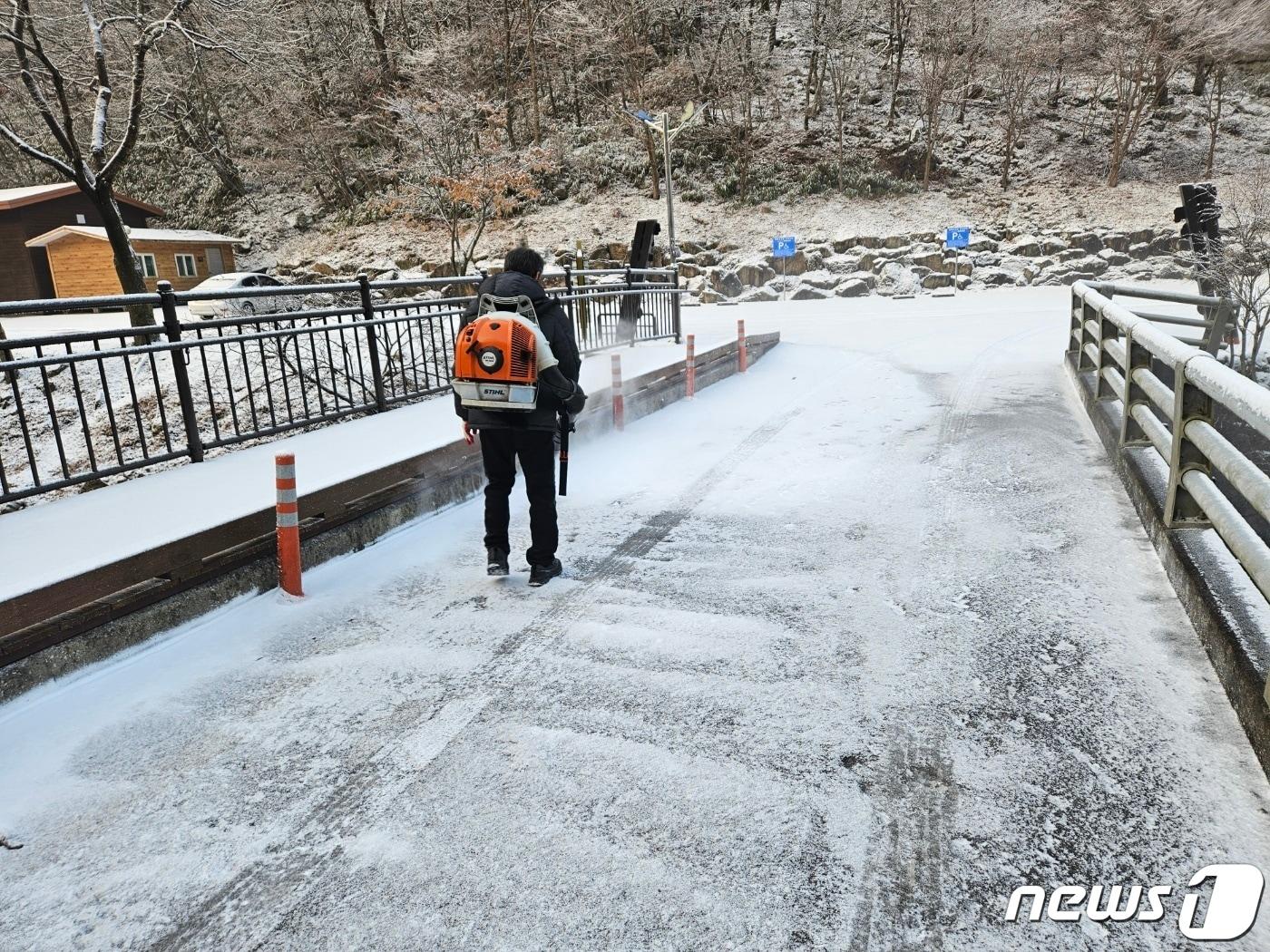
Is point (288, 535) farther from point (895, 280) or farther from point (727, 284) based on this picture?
point (895, 280)

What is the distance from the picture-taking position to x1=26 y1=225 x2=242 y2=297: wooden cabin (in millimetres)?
32656

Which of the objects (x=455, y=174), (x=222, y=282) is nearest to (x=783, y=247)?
(x=455, y=174)

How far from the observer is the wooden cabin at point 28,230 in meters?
32.9

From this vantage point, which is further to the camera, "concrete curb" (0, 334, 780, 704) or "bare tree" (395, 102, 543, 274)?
"bare tree" (395, 102, 543, 274)

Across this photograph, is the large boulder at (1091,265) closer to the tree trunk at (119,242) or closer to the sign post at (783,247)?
the sign post at (783,247)

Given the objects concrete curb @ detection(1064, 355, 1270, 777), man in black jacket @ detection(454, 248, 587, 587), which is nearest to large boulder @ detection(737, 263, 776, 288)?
concrete curb @ detection(1064, 355, 1270, 777)

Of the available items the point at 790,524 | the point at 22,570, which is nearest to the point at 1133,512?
the point at 790,524

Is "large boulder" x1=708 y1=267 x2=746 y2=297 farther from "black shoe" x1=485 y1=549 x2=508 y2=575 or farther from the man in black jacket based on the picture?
"black shoe" x1=485 y1=549 x2=508 y2=575

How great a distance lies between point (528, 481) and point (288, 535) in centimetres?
153

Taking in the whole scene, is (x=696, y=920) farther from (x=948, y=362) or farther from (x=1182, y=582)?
(x=948, y=362)

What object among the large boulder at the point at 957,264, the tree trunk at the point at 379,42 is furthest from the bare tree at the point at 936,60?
the tree trunk at the point at 379,42

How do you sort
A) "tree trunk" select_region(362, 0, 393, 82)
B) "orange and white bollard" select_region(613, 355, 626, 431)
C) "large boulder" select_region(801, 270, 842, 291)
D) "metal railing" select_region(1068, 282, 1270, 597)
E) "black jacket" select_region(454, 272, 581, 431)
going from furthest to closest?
"tree trunk" select_region(362, 0, 393, 82) < "large boulder" select_region(801, 270, 842, 291) < "orange and white bollard" select_region(613, 355, 626, 431) < "black jacket" select_region(454, 272, 581, 431) < "metal railing" select_region(1068, 282, 1270, 597)

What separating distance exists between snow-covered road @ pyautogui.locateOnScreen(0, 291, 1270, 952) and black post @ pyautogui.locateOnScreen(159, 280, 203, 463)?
2.47 meters

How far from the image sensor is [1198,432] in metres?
4.27
